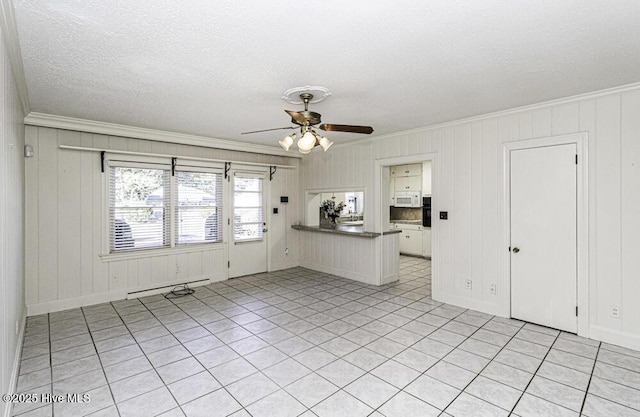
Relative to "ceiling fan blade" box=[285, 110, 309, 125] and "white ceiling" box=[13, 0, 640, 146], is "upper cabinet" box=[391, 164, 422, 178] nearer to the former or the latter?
"white ceiling" box=[13, 0, 640, 146]

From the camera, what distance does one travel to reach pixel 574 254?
3482 millimetres

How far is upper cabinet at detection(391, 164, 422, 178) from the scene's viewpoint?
828cm

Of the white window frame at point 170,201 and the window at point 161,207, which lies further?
the window at point 161,207

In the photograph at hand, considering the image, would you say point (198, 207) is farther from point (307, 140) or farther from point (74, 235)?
point (307, 140)

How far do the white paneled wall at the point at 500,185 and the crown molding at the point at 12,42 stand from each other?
4.42 metres

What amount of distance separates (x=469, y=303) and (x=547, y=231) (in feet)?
4.43

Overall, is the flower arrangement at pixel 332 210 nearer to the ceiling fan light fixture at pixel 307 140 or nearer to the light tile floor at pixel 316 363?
the light tile floor at pixel 316 363

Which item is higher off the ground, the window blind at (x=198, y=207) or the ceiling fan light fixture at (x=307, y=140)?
the ceiling fan light fixture at (x=307, y=140)

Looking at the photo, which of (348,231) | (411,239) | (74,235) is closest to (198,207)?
(74,235)

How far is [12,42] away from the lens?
2.18 metres

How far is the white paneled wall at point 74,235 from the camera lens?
413 centimetres

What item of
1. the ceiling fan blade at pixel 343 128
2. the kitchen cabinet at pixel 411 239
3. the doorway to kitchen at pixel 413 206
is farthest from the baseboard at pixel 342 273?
the ceiling fan blade at pixel 343 128

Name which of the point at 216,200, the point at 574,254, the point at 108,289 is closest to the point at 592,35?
the point at 574,254

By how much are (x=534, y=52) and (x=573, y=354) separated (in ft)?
9.01
